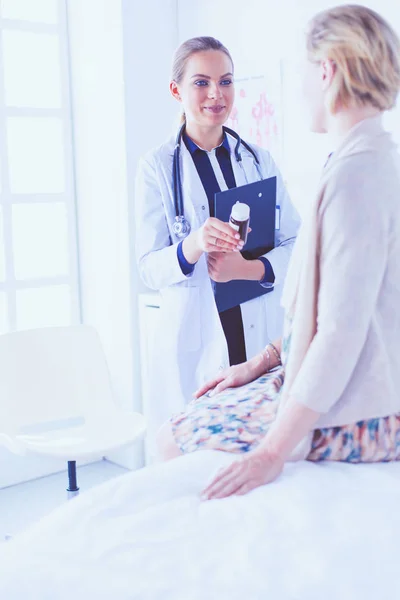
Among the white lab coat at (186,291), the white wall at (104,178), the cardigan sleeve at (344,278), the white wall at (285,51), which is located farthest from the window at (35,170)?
the cardigan sleeve at (344,278)

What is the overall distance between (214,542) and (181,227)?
1.29 m

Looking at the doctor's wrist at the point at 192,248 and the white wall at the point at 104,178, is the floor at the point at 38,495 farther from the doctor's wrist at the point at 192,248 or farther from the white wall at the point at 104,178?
the doctor's wrist at the point at 192,248

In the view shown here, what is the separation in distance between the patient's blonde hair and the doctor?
0.90 metres

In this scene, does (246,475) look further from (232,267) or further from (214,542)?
(232,267)

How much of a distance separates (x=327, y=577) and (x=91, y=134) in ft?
8.74

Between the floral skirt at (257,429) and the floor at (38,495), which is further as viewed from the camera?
the floor at (38,495)

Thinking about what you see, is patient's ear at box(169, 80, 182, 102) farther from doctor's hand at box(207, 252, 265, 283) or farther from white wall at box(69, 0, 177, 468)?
white wall at box(69, 0, 177, 468)

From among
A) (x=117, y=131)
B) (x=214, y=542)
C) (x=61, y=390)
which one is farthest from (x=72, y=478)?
(x=214, y=542)

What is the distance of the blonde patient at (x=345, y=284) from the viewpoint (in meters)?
1.08

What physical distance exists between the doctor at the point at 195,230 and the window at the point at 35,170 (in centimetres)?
119

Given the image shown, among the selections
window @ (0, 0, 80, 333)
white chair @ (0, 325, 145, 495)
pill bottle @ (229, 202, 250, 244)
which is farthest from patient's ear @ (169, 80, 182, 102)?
window @ (0, 0, 80, 333)

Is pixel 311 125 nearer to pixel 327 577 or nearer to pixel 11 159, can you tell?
pixel 327 577

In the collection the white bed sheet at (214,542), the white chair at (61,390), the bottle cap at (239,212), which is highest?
the bottle cap at (239,212)

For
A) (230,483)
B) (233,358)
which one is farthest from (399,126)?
(230,483)
